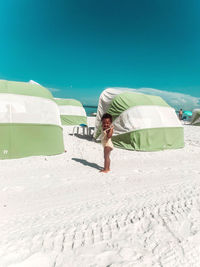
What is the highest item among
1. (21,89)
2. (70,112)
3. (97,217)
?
(21,89)

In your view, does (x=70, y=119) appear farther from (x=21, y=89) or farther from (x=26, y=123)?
(x=26, y=123)

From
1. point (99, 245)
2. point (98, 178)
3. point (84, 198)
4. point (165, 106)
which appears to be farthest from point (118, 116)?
point (99, 245)

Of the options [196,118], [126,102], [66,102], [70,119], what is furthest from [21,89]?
[196,118]

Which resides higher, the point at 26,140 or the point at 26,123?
the point at 26,123

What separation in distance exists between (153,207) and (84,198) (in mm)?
1165

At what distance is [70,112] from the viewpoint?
16453mm

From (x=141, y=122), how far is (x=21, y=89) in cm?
475

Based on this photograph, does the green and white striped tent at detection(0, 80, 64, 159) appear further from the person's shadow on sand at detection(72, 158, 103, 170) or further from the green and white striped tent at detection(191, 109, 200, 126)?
the green and white striped tent at detection(191, 109, 200, 126)

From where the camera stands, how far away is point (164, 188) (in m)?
3.40

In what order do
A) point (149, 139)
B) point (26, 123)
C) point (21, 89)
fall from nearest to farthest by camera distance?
point (26, 123)
point (21, 89)
point (149, 139)

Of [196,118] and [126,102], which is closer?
[126,102]

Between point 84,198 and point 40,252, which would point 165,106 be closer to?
point 84,198

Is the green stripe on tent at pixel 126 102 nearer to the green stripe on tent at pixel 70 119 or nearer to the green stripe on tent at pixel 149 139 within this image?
the green stripe on tent at pixel 149 139

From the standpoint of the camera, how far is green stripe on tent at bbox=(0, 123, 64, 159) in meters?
4.96
